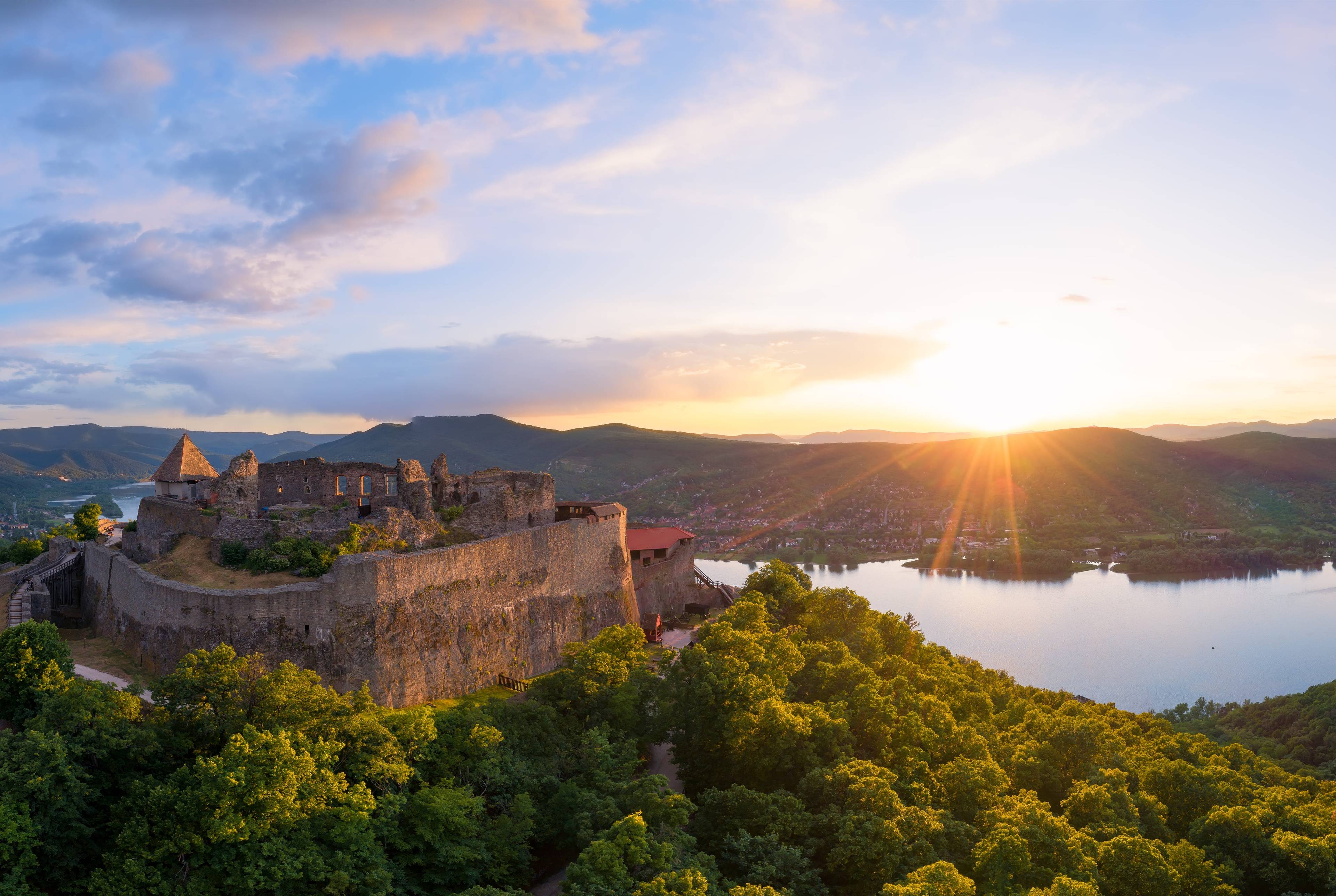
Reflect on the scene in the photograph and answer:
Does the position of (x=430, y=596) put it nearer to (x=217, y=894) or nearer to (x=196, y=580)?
(x=196, y=580)

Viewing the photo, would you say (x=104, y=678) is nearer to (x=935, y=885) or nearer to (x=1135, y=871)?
(x=935, y=885)

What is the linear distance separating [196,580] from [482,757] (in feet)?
32.4

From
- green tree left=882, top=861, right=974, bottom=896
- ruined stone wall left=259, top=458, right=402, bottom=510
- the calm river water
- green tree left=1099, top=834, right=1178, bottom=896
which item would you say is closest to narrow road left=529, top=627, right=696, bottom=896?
green tree left=882, top=861, right=974, bottom=896

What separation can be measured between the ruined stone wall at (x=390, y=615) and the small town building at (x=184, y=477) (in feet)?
9.49

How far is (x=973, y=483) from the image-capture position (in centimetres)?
15300

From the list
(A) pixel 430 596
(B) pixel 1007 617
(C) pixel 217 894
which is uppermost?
(A) pixel 430 596

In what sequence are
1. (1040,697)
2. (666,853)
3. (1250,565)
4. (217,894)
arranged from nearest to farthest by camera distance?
(217,894) < (666,853) < (1040,697) < (1250,565)

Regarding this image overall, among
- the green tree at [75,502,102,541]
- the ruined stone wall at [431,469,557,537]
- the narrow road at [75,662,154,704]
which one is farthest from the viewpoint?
the green tree at [75,502,102,541]

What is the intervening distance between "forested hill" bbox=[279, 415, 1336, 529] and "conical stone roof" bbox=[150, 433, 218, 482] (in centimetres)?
9660

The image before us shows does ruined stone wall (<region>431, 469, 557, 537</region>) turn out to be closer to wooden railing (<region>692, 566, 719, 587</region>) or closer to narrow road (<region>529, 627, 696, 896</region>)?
narrow road (<region>529, 627, 696, 896</region>)

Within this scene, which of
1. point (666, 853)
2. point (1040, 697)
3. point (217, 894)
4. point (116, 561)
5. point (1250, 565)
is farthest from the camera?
point (1250, 565)

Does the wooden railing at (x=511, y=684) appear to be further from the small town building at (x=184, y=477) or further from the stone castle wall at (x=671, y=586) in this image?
the stone castle wall at (x=671, y=586)

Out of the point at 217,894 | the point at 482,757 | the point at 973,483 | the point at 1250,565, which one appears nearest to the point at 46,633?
the point at 217,894

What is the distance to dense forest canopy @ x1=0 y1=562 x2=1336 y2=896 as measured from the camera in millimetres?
15539
